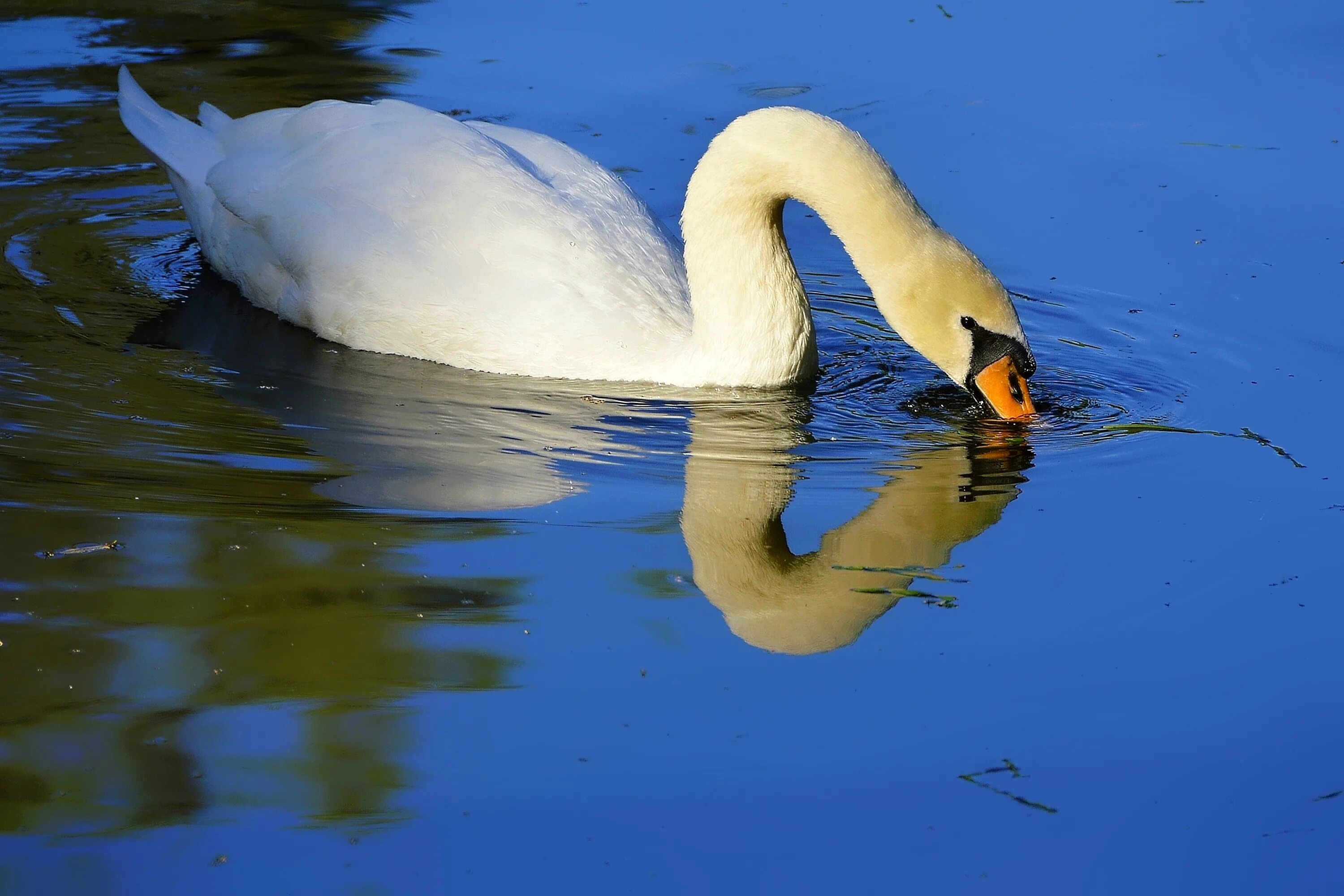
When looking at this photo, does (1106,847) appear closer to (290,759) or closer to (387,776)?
(387,776)

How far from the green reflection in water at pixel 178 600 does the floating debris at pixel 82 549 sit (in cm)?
2

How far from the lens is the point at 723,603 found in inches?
183

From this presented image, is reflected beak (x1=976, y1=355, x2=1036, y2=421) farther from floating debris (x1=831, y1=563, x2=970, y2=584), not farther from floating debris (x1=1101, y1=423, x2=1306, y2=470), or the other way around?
floating debris (x1=831, y1=563, x2=970, y2=584)

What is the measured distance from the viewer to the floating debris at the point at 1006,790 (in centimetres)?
→ 375

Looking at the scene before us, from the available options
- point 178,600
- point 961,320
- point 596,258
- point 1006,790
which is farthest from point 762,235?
point 1006,790

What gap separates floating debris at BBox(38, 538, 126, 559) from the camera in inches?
182

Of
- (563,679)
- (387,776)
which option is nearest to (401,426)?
(563,679)

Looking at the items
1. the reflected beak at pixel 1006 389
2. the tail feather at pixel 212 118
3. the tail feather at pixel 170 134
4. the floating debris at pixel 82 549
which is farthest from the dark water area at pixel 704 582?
the tail feather at pixel 212 118

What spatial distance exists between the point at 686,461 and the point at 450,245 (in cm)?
149

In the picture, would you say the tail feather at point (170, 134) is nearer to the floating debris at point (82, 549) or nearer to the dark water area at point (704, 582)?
the dark water area at point (704, 582)

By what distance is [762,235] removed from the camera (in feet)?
21.2

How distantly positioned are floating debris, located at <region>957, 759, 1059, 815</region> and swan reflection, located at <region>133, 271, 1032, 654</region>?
2.21 ft

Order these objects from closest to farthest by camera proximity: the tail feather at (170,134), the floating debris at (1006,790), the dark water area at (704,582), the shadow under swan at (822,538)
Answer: the dark water area at (704,582)
the floating debris at (1006,790)
the shadow under swan at (822,538)
the tail feather at (170,134)

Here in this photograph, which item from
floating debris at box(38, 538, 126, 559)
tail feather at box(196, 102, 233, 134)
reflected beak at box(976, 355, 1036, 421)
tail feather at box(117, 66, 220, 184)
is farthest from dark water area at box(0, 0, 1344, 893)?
tail feather at box(196, 102, 233, 134)
